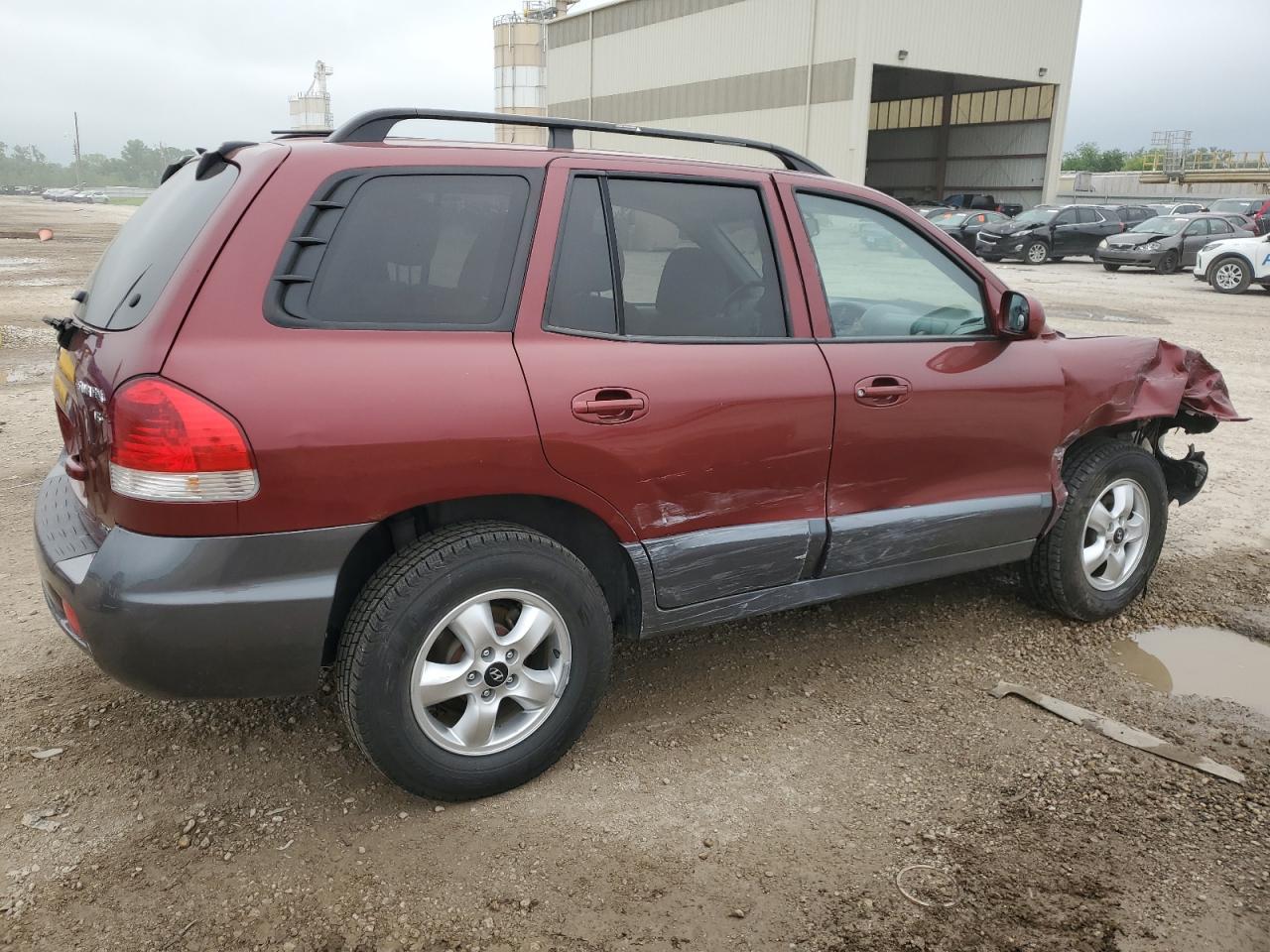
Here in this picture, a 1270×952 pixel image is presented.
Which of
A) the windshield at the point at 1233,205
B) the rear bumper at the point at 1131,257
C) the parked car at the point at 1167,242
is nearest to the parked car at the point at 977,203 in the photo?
the windshield at the point at 1233,205

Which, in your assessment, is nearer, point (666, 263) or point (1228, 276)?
Result: point (666, 263)

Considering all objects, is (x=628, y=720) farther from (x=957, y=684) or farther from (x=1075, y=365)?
(x=1075, y=365)

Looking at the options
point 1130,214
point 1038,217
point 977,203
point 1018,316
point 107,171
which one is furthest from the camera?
point 107,171

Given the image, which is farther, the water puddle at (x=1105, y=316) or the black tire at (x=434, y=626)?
the water puddle at (x=1105, y=316)

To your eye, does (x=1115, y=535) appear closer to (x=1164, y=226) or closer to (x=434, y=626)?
(x=434, y=626)

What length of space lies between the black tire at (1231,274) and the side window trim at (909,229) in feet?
58.5

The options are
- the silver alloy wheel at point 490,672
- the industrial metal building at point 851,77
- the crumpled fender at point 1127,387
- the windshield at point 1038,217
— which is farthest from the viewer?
the industrial metal building at point 851,77

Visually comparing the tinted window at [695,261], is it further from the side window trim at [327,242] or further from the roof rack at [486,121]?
the side window trim at [327,242]

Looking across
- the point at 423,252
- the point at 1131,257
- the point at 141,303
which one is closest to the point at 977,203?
the point at 1131,257

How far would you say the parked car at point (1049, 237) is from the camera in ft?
85.0

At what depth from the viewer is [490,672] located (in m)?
2.80

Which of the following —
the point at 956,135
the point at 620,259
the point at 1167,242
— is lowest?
the point at 1167,242

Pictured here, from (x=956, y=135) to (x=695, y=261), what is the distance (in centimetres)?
4840

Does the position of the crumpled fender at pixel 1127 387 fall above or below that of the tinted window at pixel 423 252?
below
